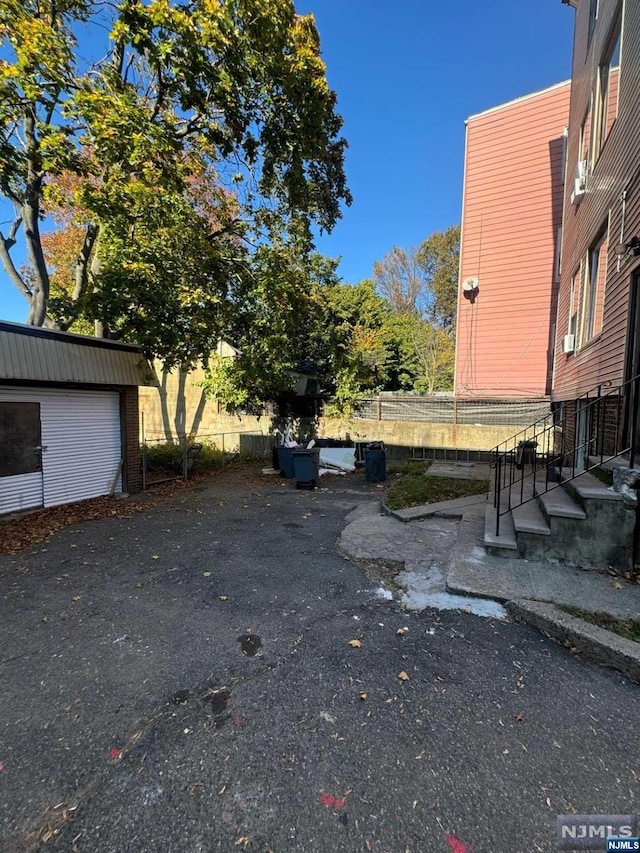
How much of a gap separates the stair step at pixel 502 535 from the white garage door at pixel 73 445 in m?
7.47

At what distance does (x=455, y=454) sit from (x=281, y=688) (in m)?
9.73

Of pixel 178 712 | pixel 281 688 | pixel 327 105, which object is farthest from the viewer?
pixel 327 105

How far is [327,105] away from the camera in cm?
790

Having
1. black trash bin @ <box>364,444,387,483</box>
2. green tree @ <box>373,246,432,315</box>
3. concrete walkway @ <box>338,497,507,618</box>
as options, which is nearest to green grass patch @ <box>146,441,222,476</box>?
black trash bin @ <box>364,444,387,483</box>

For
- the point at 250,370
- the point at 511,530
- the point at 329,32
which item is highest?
the point at 329,32

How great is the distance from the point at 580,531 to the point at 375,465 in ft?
20.4

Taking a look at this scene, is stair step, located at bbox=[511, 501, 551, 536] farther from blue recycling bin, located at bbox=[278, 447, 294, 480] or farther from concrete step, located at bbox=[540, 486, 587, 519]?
blue recycling bin, located at bbox=[278, 447, 294, 480]

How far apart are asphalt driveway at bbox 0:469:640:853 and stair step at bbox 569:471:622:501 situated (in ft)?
5.29

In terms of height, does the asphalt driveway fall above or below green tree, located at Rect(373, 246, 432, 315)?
below

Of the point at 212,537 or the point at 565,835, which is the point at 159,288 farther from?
the point at 565,835

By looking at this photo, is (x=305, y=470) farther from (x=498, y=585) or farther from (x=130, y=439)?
(x=498, y=585)

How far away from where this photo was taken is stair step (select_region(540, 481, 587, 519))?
4031mm

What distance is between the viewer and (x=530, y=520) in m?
4.45

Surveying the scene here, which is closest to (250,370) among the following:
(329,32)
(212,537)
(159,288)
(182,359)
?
(182,359)
